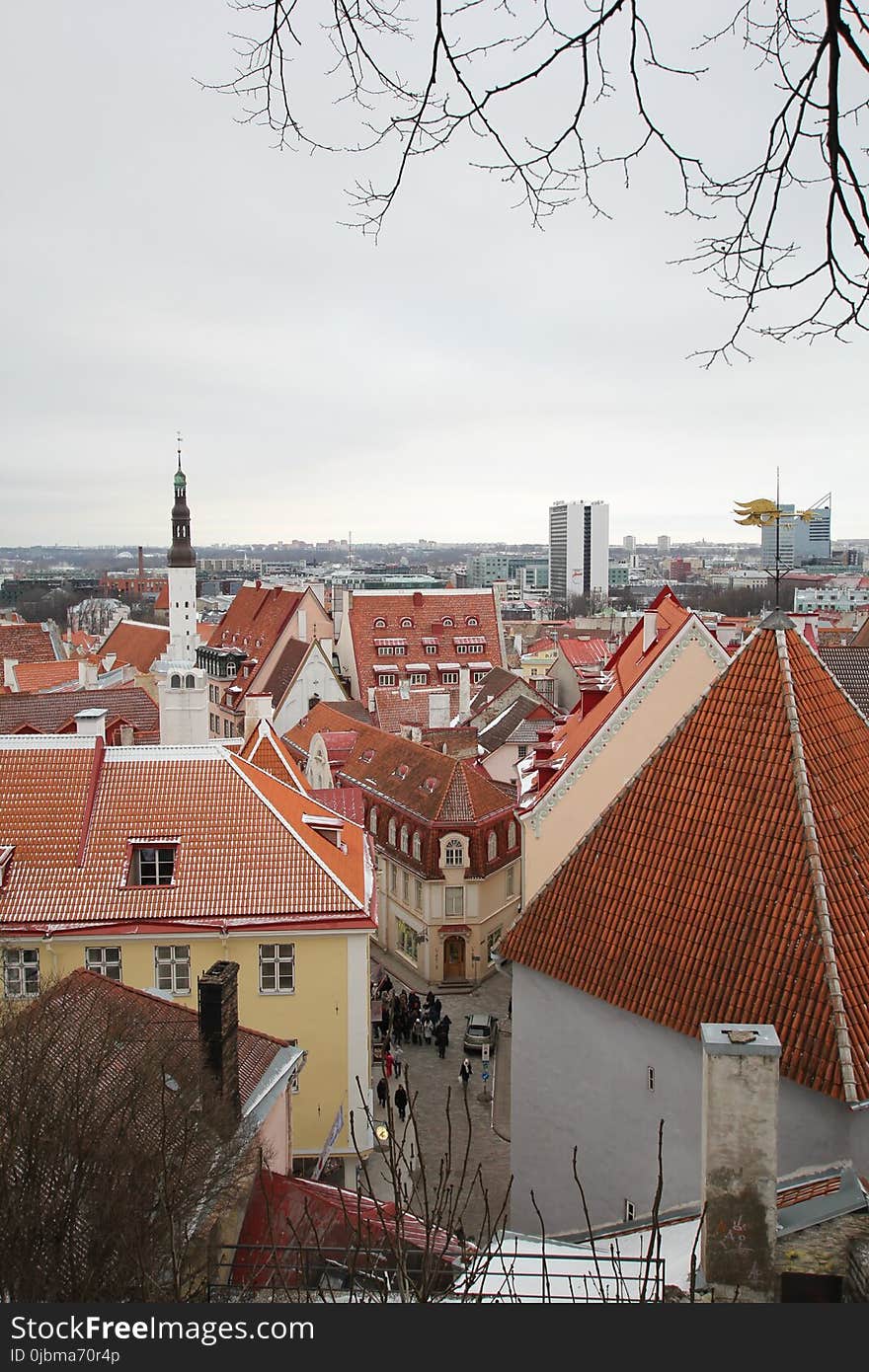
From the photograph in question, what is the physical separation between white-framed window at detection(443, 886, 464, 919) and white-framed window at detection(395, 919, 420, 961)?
1647mm

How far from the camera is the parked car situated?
29.1 metres

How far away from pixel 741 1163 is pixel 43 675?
48836mm

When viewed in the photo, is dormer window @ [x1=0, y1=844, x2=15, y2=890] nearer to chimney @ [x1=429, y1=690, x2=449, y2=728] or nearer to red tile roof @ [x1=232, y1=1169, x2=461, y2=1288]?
red tile roof @ [x1=232, y1=1169, x2=461, y2=1288]

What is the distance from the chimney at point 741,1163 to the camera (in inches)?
332

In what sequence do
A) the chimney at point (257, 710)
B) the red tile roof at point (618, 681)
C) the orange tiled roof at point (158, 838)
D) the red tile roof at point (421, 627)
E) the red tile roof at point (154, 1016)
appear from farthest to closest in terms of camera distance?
the red tile roof at point (421, 627) → the chimney at point (257, 710) → the red tile roof at point (618, 681) → the orange tiled roof at point (158, 838) → the red tile roof at point (154, 1016)

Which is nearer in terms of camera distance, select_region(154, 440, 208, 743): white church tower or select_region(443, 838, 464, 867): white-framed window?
select_region(443, 838, 464, 867): white-framed window

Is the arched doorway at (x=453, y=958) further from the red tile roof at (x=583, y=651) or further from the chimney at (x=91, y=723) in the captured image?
the red tile roof at (x=583, y=651)

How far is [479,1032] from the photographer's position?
29609 mm

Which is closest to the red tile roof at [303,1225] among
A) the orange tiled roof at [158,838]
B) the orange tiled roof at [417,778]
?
the orange tiled roof at [158,838]

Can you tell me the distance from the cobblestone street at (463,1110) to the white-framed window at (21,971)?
268 inches

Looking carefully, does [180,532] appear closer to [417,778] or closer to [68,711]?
[68,711]

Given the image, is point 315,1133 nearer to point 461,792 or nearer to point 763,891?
point 763,891

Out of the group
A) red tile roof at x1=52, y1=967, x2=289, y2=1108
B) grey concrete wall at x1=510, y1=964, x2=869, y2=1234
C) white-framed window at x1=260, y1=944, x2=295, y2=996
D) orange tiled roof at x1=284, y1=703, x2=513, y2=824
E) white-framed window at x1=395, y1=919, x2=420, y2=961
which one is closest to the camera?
grey concrete wall at x1=510, y1=964, x2=869, y2=1234

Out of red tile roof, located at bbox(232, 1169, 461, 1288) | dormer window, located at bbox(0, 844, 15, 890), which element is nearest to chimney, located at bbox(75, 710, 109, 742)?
dormer window, located at bbox(0, 844, 15, 890)
